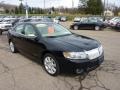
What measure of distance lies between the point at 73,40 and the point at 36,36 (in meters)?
1.19

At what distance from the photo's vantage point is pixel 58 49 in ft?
16.3

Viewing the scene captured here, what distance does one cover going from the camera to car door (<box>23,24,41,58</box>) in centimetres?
580

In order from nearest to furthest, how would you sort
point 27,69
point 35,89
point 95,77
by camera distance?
point 35,89
point 95,77
point 27,69

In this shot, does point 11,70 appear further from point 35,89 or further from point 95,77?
point 95,77

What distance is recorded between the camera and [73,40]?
5469 mm

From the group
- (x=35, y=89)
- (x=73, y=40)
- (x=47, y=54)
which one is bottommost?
(x=35, y=89)

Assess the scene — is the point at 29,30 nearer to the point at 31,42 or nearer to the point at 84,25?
the point at 31,42

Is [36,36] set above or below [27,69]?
above

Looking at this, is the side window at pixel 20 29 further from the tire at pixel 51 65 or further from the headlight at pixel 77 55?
the headlight at pixel 77 55

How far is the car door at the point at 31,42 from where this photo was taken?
580 cm

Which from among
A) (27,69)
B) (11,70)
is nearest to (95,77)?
(27,69)

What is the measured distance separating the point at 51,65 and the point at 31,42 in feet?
4.04

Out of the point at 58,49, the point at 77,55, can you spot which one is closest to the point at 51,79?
the point at 58,49

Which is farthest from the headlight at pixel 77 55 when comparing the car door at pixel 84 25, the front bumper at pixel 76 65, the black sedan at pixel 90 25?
the car door at pixel 84 25
